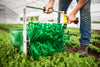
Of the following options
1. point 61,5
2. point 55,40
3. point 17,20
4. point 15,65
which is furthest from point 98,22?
point 17,20

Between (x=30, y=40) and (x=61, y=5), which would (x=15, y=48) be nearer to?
(x=30, y=40)

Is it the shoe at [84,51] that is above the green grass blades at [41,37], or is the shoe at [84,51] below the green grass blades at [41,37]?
below

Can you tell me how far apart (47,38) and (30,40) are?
19cm

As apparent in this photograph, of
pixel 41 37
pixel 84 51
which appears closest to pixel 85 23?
pixel 84 51

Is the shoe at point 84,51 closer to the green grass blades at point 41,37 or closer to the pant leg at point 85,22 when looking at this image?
the pant leg at point 85,22

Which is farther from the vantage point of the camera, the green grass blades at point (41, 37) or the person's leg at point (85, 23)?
the person's leg at point (85, 23)

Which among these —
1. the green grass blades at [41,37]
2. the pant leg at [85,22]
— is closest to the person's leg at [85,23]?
the pant leg at [85,22]

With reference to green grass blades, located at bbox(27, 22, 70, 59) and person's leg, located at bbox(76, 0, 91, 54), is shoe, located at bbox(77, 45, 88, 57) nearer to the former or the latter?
person's leg, located at bbox(76, 0, 91, 54)

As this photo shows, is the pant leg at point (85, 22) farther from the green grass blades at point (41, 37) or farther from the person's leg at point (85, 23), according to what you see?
the green grass blades at point (41, 37)

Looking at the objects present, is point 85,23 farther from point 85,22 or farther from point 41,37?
point 41,37

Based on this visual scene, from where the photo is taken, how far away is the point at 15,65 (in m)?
0.71

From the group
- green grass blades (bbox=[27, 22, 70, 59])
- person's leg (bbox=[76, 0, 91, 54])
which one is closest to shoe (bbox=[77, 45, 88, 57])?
person's leg (bbox=[76, 0, 91, 54])

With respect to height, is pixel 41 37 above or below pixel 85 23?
below

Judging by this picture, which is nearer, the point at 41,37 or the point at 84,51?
the point at 41,37
